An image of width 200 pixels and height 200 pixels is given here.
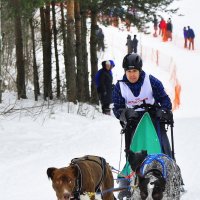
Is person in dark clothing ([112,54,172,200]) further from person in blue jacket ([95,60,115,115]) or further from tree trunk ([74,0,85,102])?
tree trunk ([74,0,85,102])

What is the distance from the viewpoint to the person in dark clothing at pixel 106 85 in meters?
17.4

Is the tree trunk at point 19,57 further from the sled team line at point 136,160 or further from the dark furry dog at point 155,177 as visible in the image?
the dark furry dog at point 155,177

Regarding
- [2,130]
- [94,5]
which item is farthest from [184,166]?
[94,5]

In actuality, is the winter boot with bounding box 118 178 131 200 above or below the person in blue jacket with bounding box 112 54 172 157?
below

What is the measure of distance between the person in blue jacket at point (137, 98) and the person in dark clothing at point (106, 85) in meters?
10.9

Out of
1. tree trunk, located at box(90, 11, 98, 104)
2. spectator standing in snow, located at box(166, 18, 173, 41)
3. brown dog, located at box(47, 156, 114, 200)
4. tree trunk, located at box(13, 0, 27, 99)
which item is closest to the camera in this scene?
brown dog, located at box(47, 156, 114, 200)

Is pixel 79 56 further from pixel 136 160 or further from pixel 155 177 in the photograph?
pixel 155 177

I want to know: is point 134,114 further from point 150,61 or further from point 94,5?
point 150,61

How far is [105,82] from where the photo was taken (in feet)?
57.9

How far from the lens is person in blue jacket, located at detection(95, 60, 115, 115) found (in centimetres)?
1739

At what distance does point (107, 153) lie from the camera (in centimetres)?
1064

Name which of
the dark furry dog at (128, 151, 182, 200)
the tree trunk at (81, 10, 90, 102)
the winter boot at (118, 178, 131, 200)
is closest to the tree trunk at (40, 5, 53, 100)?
the tree trunk at (81, 10, 90, 102)

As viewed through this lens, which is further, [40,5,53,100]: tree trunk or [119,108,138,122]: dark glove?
[40,5,53,100]: tree trunk

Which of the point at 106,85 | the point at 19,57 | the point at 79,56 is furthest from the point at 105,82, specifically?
the point at 19,57
